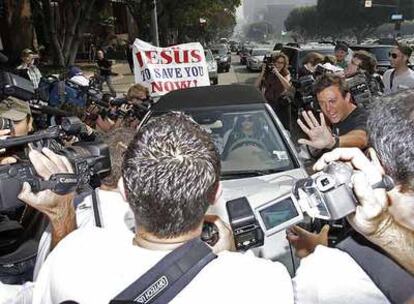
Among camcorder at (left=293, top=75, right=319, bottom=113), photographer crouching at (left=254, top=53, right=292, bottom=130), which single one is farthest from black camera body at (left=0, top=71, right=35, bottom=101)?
photographer crouching at (left=254, top=53, right=292, bottom=130)

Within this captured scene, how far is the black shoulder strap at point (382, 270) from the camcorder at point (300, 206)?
0.55ft

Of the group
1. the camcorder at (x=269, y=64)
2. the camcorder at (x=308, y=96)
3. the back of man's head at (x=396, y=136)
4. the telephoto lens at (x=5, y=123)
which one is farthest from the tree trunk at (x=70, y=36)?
the back of man's head at (x=396, y=136)

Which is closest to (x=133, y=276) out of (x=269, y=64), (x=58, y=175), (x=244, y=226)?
(x=244, y=226)

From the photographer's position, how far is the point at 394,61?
21.8 ft

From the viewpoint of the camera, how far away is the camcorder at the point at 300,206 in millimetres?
1301

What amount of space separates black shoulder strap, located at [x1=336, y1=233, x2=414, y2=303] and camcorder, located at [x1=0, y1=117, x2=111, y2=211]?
0.93 meters

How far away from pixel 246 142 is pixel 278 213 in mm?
2571

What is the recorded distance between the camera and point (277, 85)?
7160mm

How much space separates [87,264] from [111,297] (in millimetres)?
141

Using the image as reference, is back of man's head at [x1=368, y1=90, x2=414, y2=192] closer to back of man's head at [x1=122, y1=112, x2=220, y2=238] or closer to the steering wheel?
back of man's head at [x1=122, y1=112, x2=220, y2=238]

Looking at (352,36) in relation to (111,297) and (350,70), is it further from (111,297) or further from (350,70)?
(111,297)

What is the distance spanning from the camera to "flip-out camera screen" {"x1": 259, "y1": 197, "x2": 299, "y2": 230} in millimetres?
1505

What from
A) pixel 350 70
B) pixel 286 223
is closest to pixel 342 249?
pixel 286 223

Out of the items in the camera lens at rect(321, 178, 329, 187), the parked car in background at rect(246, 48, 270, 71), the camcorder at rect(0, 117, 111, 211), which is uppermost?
the camera lens at rect(321, 178, 329, 187)
